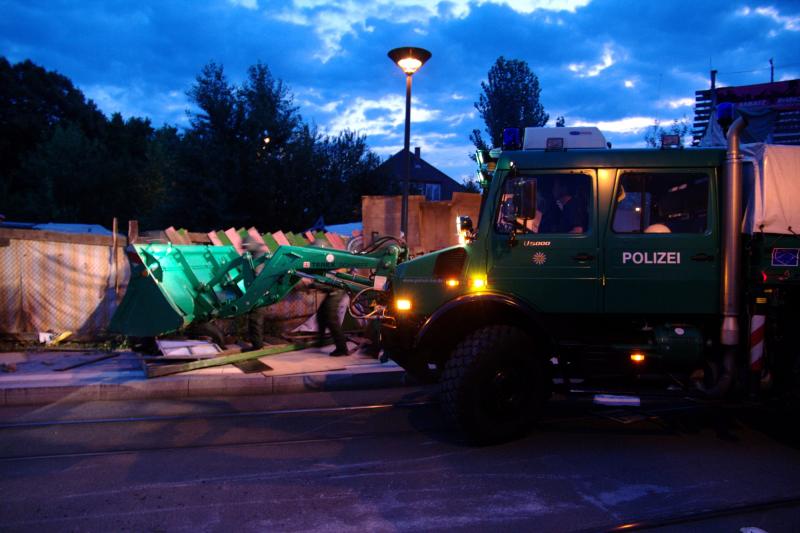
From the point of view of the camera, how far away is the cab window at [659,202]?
546cm

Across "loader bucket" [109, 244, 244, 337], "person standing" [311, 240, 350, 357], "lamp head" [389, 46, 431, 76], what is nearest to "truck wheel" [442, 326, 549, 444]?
"person standing" [311, 240, 350, 357]

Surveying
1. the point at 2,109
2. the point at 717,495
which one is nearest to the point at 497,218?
the point at 717,495

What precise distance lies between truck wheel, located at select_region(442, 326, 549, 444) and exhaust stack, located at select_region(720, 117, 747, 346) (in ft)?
5.34

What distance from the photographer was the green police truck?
521 centimetres

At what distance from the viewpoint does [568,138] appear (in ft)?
20.0

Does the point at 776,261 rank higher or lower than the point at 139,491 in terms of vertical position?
higher

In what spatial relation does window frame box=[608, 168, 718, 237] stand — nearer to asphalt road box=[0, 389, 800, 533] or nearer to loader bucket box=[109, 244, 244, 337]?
asphalt road box=[0, 389, 800, 533]

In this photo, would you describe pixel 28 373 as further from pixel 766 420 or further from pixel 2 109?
pixel 2 109

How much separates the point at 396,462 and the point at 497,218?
229 cm

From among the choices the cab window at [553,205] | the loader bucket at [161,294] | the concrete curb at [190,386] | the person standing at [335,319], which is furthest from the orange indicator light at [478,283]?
the loader bucket at [161,294]

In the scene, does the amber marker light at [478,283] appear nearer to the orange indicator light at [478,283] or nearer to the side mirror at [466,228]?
the orange indicator light at [478,283]

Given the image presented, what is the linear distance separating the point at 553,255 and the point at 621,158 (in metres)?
1.07

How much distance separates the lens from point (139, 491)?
439 cm

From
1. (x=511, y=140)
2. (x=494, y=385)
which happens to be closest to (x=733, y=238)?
(x=511, y=140)
